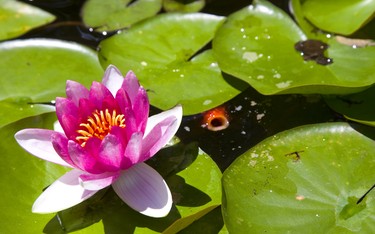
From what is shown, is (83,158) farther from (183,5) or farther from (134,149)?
(183,5)

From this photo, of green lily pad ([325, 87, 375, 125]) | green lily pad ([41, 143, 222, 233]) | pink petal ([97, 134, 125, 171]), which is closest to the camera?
pink petal ([97, 134, 125, 171])

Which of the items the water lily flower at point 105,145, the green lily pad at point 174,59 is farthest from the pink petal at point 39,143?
the green lily pad at point 174,59

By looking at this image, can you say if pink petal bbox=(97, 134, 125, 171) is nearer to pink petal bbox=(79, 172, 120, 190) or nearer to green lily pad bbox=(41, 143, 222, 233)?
pink petal bbox=(79, 172, 120, 190)

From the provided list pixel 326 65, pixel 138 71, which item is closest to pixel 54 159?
pixel 138 71

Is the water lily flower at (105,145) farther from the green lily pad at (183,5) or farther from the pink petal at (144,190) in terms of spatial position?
the green lily pad at (183,5)

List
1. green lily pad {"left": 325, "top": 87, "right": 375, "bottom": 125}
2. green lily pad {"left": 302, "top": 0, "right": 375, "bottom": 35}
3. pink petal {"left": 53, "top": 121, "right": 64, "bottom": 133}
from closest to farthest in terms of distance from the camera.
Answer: pink petal {"left": 53, "top": 121, "right": 64, "bottom": 133} → green lily pad {"left": 325, "top": 87, "right": 375, "bottom": 125} → green lily pad {"left": 302, "top": 0, "right": 375, "bottom": 35}

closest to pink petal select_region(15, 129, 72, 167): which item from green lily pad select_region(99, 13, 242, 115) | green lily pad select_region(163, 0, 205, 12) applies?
green lily pad select_region(99, 13, 242, 115)
